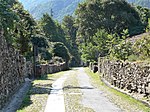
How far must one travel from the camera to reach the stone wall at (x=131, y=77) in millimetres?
17641

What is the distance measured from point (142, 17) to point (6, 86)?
174ft

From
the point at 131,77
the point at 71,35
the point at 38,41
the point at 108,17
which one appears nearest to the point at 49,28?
the point at 71,35

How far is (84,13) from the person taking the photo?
64625 mm

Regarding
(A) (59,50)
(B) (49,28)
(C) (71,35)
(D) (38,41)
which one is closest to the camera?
(D) (38,41)

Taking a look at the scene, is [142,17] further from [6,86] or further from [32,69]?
[6,86]

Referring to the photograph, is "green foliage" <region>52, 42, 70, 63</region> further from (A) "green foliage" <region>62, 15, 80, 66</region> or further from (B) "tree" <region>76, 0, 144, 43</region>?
(A) "green foliage" <region>62, 15, 80, 66</region>

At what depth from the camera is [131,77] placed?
2072cm

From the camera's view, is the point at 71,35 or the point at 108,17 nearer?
the point at 108,17

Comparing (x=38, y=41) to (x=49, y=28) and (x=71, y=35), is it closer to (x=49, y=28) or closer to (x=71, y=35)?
(x=49, y=28)

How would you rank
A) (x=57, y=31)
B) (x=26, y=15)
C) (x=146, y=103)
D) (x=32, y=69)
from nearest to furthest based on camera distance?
1. (x=146, y=103)
2. (x=32, y=69)
3. (x=26, y=15)
4. (x=57, y=31)

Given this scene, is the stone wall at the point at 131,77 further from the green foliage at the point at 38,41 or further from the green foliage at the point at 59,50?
the green foliage at the point at 59,50

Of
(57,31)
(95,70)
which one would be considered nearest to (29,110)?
(95,70)

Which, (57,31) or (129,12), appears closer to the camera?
(129,12)

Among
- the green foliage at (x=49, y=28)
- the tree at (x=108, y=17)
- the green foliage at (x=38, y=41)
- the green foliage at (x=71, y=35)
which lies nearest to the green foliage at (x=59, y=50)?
the green foliage at (x=49, y=28)
